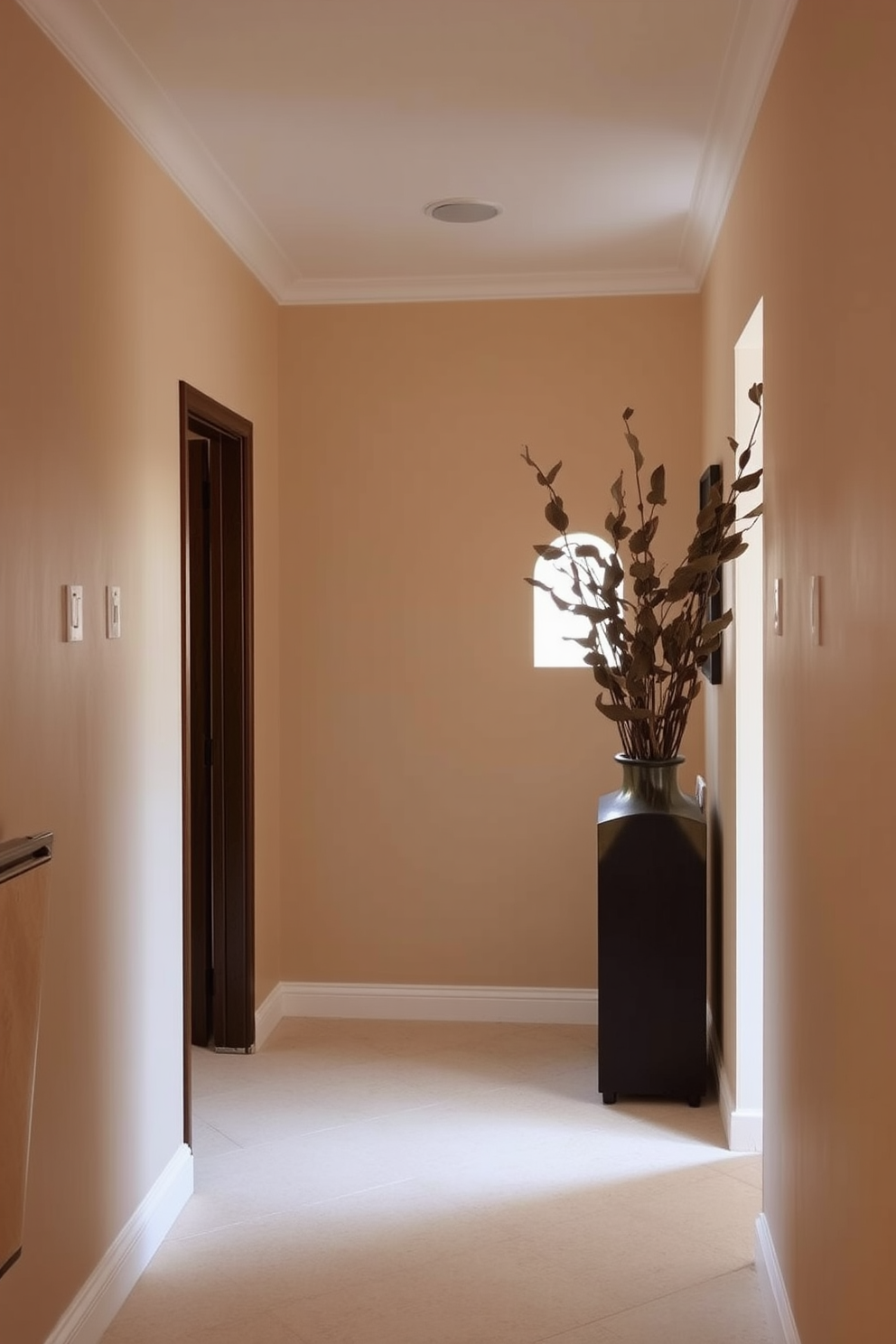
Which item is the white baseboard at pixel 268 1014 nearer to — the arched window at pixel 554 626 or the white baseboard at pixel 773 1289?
the arched window at pixel 554 626

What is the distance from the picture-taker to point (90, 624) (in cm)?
272

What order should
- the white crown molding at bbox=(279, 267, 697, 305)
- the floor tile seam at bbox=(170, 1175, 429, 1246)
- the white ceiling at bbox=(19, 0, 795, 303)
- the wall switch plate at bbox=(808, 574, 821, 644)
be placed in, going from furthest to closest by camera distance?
the white crown molding at bbox=(279, 267, 697, 305) → the floor tile seam at bbox=(170, 1175, 429, 1246) → the white ceiling at bbox=(19, 0, 795, 303) → the wall switch plate at bbox=(808, 574, 821, 644)

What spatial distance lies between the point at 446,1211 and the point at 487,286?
3.08 m

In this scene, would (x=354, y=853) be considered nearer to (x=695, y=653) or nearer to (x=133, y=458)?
(x=695, y=653)

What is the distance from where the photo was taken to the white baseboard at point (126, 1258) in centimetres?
256

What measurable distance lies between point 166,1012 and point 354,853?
64.5 inches

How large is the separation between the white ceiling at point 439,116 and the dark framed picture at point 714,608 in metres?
0.72

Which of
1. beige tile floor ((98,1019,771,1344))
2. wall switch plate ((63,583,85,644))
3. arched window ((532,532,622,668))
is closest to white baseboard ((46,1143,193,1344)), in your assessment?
beige tile floor ((98,1019,771,1344))

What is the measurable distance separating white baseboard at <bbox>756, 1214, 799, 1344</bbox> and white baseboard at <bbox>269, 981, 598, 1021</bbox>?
180 cm

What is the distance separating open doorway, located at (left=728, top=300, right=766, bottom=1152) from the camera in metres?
3.51

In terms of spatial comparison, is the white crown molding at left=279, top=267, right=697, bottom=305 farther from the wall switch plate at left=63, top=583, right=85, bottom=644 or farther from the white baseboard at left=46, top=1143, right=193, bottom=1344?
the white baseboard at left=46, top=1143, right=193, bottom=1344

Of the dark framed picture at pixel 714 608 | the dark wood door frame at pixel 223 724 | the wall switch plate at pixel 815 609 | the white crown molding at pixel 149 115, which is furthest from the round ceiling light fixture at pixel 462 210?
the wall switch plate at pixel 815 609

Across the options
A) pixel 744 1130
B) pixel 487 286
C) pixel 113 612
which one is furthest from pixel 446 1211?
pixel 487 286

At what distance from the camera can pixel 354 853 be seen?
16.0 ft
